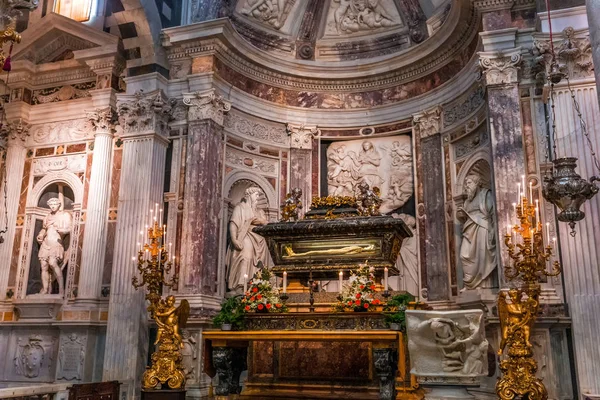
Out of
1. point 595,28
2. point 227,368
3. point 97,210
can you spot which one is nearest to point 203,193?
point 97,210

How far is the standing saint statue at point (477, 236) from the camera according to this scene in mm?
9430

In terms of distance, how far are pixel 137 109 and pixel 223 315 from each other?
445 cm

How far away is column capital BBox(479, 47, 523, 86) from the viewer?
8820 mm

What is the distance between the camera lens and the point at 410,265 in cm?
1112

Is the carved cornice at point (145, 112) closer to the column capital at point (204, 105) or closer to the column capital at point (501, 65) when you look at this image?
the column capital at point (204, 105)

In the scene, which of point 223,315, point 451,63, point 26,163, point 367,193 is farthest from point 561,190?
point 26,163

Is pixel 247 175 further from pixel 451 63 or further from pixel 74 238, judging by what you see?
pixel 451 63

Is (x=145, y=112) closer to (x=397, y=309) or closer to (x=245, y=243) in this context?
(x=245, y=243)

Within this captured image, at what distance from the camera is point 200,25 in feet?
34.3

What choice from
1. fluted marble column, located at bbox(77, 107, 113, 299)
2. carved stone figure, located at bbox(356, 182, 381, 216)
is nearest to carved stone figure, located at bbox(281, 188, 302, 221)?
carved stone figure, located at bbox(356, 182, 381, 216)

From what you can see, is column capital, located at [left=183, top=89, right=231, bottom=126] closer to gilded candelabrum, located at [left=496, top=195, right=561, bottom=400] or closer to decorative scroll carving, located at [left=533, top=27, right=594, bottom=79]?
decorative scroll carving, located at [left=533, top=27, right=594, bottom=79]

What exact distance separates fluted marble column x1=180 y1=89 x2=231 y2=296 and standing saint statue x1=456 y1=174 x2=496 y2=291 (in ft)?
13.9

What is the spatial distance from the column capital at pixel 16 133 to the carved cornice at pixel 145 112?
2533 mm

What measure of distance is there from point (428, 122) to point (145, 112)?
5.28m
